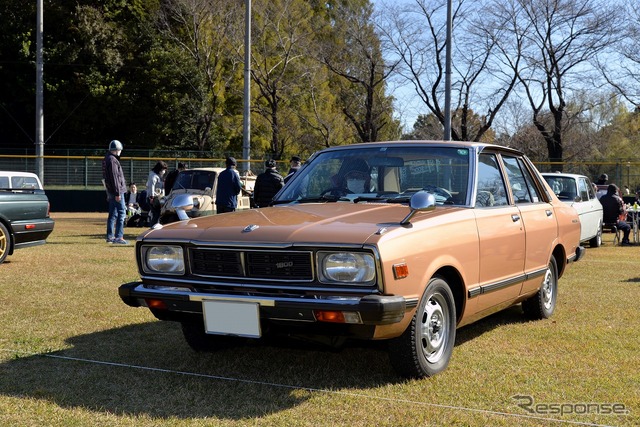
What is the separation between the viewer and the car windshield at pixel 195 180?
16.1 metres

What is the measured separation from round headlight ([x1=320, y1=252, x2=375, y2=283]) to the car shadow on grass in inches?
23.9

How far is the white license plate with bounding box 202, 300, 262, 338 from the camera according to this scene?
4.11 meters

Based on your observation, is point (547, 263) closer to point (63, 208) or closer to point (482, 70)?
point (63, 208)

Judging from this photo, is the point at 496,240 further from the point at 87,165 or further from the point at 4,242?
the point at 87,165

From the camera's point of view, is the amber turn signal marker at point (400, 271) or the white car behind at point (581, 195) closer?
the amber turn signal marker at point (400, 271)

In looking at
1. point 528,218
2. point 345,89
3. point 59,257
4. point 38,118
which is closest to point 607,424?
point 528,218

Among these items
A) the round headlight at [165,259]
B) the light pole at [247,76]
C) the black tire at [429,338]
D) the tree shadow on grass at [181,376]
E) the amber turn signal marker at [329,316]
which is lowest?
the tree shadow on grass at [181,376]

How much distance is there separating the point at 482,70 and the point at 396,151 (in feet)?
95.7

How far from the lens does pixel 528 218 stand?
5.89 metres

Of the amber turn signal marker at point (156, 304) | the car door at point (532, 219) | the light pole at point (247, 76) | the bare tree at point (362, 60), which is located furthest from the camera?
the bare tree at point (362, 60)

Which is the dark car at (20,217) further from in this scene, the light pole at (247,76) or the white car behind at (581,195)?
the light pole at (247,76)

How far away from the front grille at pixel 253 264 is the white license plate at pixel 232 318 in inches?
7.8

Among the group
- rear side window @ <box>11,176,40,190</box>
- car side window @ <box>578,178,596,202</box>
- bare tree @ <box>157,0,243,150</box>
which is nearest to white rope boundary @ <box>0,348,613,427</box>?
rear side window @ <box>11,176,40,190</box>

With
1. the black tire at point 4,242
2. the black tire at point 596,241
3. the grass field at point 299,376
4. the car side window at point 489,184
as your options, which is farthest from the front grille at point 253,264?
the black tire at point 596,241
